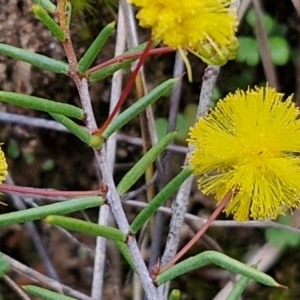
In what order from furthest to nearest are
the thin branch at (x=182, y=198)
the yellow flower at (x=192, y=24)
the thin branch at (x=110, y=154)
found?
1. the thin branch at (x=110, y=154)
2. the thin branch at (x=182, y=198)
3. the yellow flower at (x=192, y=24)

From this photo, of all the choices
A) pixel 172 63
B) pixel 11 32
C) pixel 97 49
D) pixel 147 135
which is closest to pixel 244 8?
pixel 172 63

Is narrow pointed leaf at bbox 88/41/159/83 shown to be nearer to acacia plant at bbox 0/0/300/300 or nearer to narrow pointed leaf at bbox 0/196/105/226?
acacia plant at bbox 0/0/300/300

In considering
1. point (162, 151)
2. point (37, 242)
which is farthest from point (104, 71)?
point (37, 242)

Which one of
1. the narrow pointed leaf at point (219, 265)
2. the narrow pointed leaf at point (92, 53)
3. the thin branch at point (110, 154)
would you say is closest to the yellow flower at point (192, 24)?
the narrow pointed leaf at point (92, 53)

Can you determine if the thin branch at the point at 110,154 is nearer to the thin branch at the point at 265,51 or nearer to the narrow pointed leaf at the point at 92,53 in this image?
the thin branch at the point at 265,51

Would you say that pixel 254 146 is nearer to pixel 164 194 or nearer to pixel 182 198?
pixel 164 194

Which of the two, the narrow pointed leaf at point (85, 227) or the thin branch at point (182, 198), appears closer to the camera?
the narrow pointed leaf at point (85, 227)

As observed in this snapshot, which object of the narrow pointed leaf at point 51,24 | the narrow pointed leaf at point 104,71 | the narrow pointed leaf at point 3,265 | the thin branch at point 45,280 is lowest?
the thin branch at point 45,280
